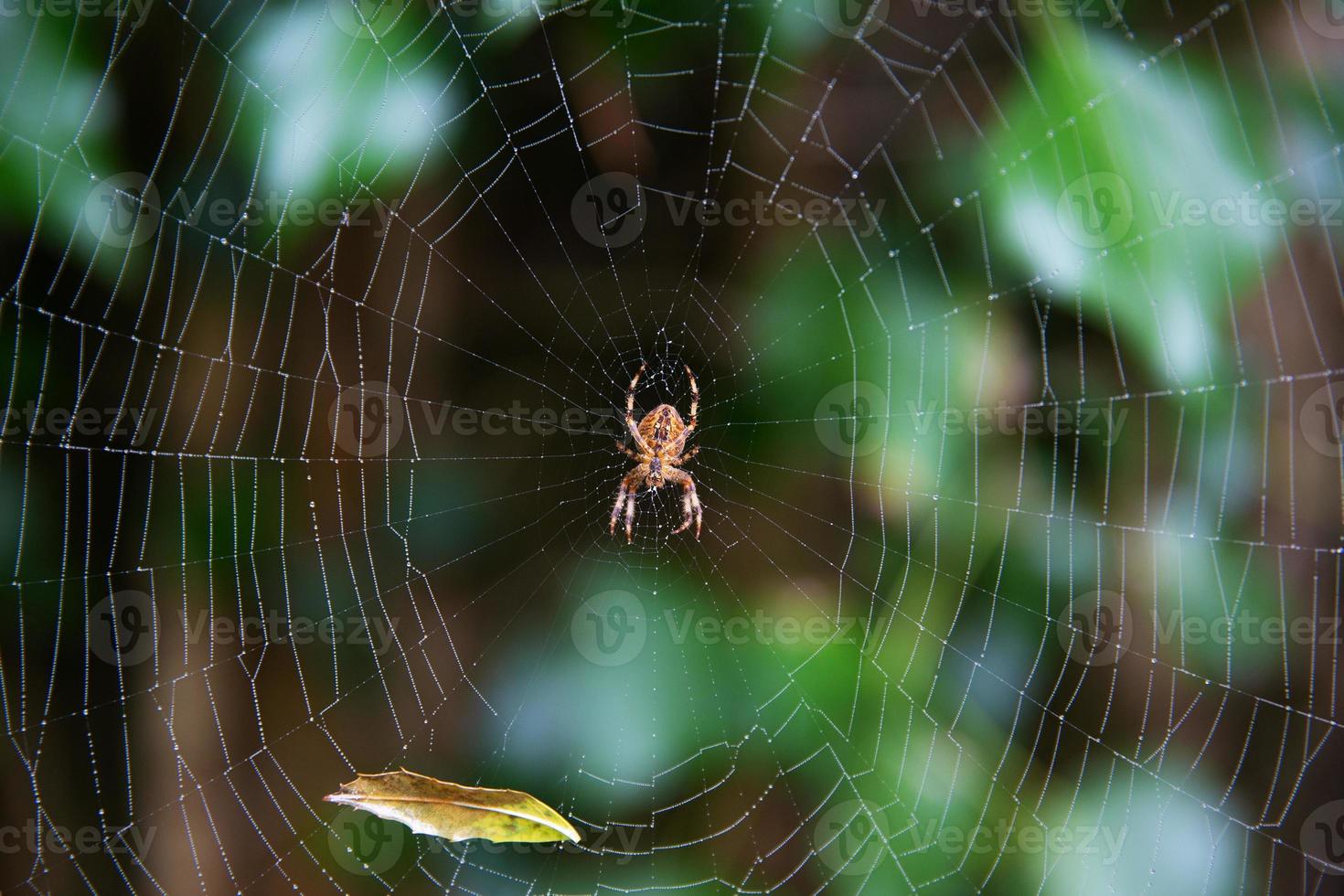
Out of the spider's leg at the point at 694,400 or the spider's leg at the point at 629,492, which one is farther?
the spider's leg at the point at 629,492

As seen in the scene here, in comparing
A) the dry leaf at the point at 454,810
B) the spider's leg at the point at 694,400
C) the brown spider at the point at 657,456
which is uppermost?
the spider's leg at the point at 694,400

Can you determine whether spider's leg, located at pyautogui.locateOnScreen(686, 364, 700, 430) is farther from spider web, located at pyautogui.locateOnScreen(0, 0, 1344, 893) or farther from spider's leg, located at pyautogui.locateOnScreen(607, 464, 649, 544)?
spider web, located at pyautogui.locateOnScreen(0, 0, 1344, 893)

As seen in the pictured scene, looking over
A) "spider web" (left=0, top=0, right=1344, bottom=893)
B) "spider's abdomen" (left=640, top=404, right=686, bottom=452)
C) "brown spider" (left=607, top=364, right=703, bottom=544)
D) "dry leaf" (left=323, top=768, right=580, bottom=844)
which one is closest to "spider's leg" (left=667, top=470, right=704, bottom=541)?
"brown spider" (left=607, top=364, right=703, bottom=544)

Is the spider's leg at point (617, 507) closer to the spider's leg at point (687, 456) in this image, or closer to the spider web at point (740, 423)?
the spider's leg at point (687, 456)

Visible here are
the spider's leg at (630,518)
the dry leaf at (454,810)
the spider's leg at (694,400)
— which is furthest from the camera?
the spider's leg at (630,518)

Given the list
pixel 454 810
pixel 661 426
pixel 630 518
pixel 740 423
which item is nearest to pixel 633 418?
pixel 661 426

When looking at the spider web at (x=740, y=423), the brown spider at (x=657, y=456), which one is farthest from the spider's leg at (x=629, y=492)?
the spider web at (x=740, y=423)

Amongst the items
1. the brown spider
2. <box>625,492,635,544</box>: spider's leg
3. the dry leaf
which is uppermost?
the brown spider
